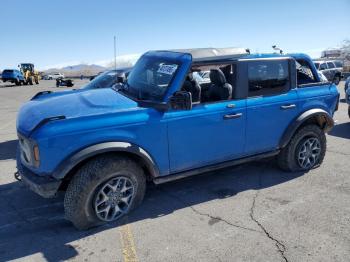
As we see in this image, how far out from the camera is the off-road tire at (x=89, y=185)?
3994 mm

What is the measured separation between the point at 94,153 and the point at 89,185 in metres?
0.37

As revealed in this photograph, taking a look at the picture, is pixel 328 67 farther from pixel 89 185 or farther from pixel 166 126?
pixel 89 185

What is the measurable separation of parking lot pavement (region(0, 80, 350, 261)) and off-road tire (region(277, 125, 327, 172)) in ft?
0.51

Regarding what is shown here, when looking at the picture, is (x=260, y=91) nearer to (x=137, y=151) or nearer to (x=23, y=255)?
(x=137, y=151)

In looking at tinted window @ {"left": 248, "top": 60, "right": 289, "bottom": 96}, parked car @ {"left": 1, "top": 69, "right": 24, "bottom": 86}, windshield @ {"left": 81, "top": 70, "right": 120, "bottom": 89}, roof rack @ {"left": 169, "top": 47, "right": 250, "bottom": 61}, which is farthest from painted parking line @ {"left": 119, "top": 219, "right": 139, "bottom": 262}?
parked car @ {"left": 1, "top": 69, "right": 24, "bottom": 86}

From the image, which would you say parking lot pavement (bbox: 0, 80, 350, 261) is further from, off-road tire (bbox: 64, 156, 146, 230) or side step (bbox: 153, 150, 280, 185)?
side step (bbox: 153, 150, 280, 185)

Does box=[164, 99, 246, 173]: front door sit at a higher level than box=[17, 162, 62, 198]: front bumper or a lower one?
higher

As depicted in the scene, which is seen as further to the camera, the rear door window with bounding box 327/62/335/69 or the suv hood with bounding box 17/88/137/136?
the rear door window with bounding box 327/62/335/69

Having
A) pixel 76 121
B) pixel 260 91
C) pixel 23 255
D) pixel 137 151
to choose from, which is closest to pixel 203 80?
pixel 260 91

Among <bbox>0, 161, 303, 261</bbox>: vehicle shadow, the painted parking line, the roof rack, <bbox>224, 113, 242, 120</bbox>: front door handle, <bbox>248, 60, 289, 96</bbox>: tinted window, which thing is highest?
the roof rack

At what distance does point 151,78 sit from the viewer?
16.0ft

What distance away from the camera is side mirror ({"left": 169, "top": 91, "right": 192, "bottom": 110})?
13.9 ft

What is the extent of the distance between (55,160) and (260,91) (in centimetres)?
300

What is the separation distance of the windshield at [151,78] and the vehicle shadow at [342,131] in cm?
547
